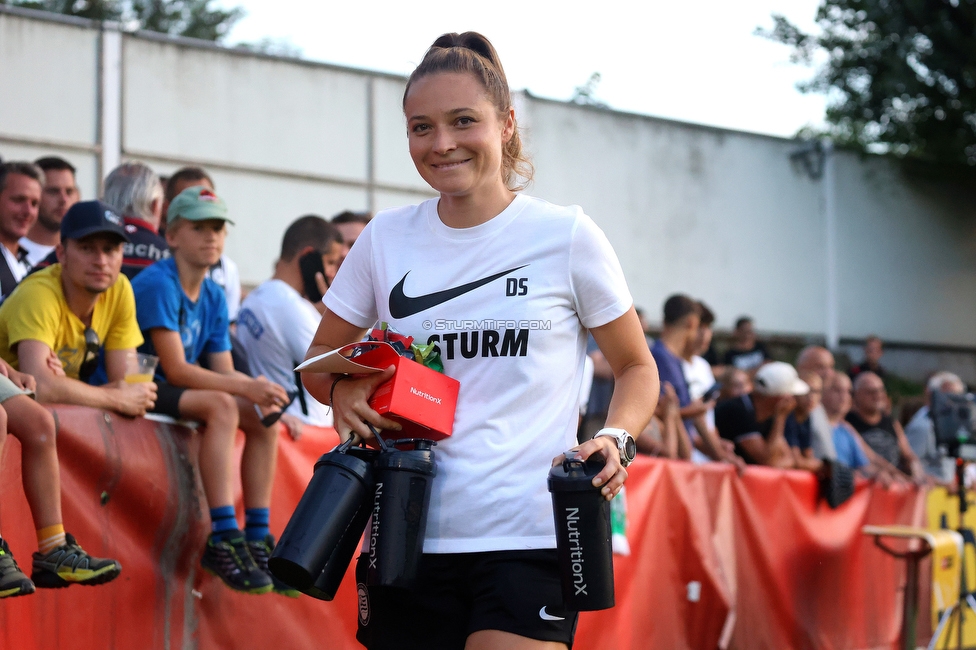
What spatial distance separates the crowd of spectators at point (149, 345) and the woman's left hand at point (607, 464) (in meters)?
2.02

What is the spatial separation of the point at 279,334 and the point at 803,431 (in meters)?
5.35

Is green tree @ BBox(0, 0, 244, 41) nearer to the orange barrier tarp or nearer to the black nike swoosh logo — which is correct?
the orange barrier tarp

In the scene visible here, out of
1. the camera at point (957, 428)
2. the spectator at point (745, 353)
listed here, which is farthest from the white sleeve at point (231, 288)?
the spectator at point (745, 353)

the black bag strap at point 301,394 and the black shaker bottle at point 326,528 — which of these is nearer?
the black shaker bottle at point 326,528

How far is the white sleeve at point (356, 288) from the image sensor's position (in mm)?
3148

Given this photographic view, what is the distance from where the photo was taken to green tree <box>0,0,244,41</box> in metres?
27.3

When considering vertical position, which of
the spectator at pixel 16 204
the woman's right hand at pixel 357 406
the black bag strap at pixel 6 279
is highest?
the spectator at pixel 16 204

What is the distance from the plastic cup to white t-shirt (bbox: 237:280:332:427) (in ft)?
4.02

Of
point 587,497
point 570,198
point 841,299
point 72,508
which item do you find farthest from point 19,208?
point 841,299

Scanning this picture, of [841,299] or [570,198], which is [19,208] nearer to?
[570,198]

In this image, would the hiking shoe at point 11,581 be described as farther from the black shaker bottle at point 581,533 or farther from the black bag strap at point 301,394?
the black bag strap at point 301,394

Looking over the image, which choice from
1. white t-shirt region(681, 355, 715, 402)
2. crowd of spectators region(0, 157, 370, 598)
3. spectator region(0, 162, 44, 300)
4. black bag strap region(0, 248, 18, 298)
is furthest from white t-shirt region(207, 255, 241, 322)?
white t-shirt region(681, 355, 715, 402)

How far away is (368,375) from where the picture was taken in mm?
2842

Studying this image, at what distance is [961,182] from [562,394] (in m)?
20.8
